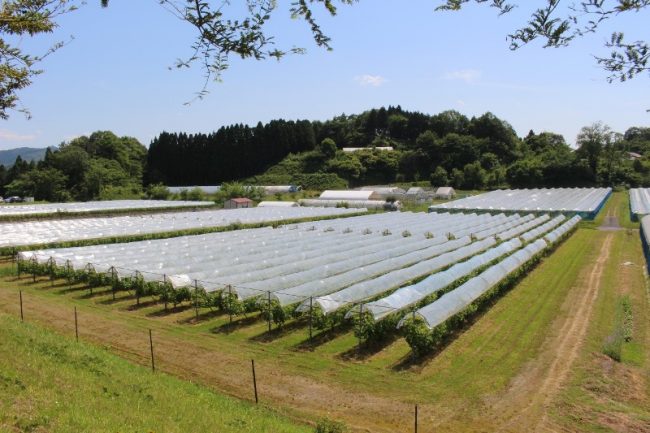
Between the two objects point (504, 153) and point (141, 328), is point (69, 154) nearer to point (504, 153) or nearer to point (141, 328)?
point (141, 328)

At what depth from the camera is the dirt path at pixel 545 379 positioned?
33.0 ft

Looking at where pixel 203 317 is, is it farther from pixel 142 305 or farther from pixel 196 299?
pixel 142 305

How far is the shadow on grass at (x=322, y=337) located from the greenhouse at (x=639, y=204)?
3792cm

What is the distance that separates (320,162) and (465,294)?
77.9 metres

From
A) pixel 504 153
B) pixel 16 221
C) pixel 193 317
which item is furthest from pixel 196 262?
pixel 504 153

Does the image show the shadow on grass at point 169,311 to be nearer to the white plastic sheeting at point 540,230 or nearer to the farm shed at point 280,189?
the white plastic sheeting at point 540,230

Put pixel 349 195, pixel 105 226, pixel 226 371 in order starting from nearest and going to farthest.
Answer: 1. pixel 226 371
2. pixel 105 226
3. pixel 349 195

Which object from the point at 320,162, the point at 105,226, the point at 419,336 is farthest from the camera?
the point at 320,162

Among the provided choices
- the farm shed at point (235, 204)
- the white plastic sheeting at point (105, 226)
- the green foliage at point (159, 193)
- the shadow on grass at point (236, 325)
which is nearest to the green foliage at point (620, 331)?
the shadow on grass at point (236, 325)

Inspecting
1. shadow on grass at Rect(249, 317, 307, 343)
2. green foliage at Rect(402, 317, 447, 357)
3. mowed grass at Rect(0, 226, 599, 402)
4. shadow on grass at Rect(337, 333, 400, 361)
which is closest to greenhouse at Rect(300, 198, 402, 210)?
mowed grass at Rect(0, 226, 599, 402)

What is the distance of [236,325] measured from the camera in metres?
17.1

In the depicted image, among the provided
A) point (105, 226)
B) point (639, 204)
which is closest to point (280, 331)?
point (105, 226)

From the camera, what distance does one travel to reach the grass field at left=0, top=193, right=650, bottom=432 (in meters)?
10.6

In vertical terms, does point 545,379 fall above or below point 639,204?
below
